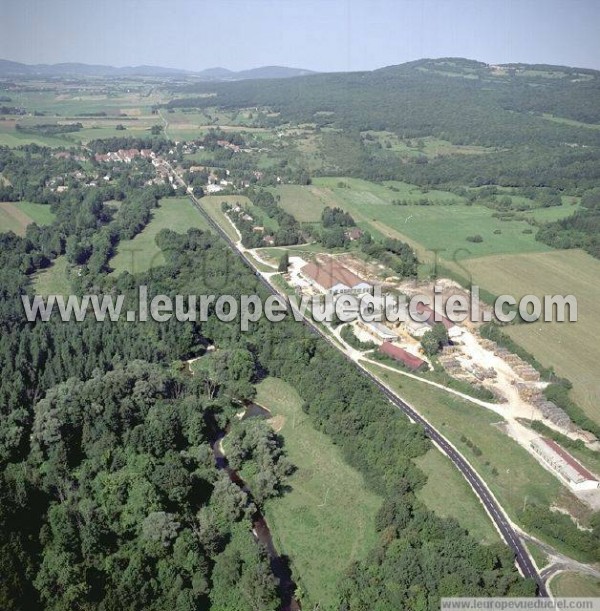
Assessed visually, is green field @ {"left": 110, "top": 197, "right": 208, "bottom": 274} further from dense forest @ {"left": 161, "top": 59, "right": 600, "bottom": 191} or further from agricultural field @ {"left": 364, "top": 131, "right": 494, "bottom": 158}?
agricultural field @ {"left": 364, "top": 131, "right": 494, "bottom": 158}

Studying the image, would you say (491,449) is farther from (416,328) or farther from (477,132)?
(477,132)

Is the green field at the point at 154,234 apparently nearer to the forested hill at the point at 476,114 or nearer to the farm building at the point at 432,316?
the farm building at the point at 432,316

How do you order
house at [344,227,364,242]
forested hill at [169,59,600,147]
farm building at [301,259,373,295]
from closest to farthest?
1. farm building at [301,259,373,295]
2. house at [344,227,364,242]
3. forested hill at [169,59,600,147]

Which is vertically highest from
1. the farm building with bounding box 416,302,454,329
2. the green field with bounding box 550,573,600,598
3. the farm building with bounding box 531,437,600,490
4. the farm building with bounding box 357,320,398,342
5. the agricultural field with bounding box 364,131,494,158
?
the agricultural field with bounding box 364,131,494,158

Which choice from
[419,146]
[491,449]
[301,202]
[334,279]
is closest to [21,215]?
[301,202]

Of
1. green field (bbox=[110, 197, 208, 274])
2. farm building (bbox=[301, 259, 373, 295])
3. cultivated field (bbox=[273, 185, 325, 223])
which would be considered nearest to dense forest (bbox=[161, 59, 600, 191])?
cultivated field (bbox=[273, 185, 325, 223])

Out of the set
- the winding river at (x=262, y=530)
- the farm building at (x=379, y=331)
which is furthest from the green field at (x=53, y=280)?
the farm building at (x=379, y=331)
